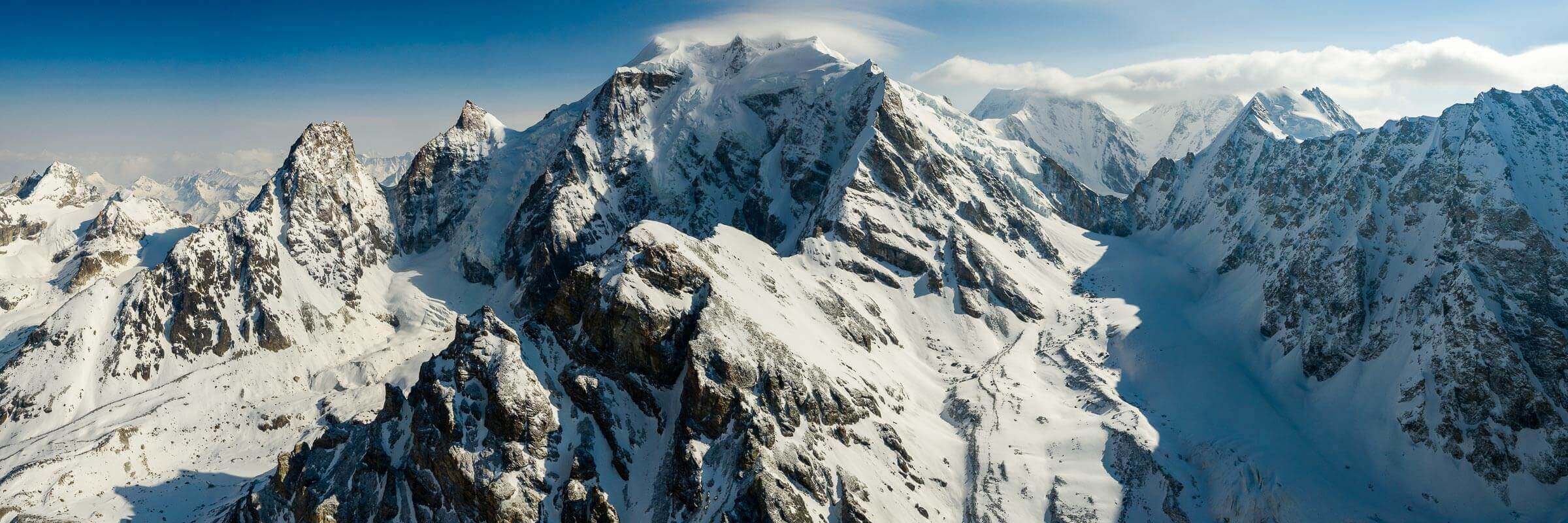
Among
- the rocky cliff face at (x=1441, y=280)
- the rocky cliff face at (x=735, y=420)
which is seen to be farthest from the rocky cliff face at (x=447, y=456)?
the rocky cliff face at (x=1441, y=280)

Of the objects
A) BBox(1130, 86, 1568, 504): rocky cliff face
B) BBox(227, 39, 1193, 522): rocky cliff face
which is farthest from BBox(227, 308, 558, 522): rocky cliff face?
BBox(1130, 86, 1568, 504): rocky cliff face

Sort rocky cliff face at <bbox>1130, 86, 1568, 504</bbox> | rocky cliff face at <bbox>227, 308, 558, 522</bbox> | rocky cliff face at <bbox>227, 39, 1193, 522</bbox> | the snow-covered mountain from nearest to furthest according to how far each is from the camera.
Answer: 1. rocky cliff face at <bbox>227, 39, 1193, 522</bbox>
2. rocky cliff face at <bbox>227, 308, 558, 522</bbox>
3. the snow-covered mountain
4. rocky cliff face at <bbox>1130, 86, 1568, 504</bbox>

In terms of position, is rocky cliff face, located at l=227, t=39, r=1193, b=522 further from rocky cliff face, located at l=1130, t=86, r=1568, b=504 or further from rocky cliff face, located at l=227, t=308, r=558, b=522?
rocky cliff face, located at l=1130, t=86, r=1568, b=504

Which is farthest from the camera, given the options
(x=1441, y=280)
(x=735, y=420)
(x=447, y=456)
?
(x=1441, y=280)

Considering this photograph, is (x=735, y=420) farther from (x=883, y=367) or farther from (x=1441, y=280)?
(x=1441, y=280)

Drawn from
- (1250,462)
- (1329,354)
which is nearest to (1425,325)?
(1329,354)

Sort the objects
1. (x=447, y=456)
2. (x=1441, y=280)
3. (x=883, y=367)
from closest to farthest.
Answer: (x=447, y=456), (x=1441, y=280), (x=883, y=367)

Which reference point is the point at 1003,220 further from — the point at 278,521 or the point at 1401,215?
the point at 278,521

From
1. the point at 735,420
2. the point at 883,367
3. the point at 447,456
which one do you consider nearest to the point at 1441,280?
the point at 883,367
